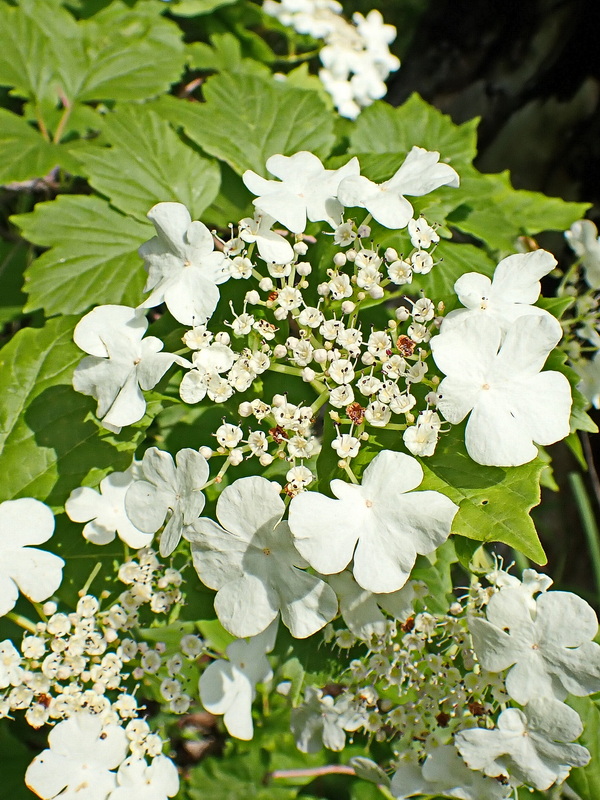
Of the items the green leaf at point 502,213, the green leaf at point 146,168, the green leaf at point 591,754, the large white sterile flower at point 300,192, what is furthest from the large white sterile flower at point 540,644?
the green leaf at point 146,168

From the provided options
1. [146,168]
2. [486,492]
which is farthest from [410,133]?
[486,492]

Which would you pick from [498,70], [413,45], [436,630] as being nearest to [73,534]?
[436,630]

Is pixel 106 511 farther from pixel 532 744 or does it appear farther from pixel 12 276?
pixel 12 276

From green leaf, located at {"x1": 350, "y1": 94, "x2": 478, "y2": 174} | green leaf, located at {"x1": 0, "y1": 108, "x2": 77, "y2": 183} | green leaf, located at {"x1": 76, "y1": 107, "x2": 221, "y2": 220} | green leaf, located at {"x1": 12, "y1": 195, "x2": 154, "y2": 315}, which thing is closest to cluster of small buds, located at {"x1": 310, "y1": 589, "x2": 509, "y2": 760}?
green leaf, located at {"x1": 12, "y1": 195, "x2": 154, "y2": 315}

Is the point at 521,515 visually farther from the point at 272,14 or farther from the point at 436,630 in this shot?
the point at 272,14

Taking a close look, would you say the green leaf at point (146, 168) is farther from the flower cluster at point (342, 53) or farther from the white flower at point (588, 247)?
the flower cluster at point (342, 53)

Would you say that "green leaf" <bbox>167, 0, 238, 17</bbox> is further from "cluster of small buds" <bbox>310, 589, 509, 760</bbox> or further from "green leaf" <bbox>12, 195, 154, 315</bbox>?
"cluster of small buds" <bbox>310, 589, 509, 760</bbox>
